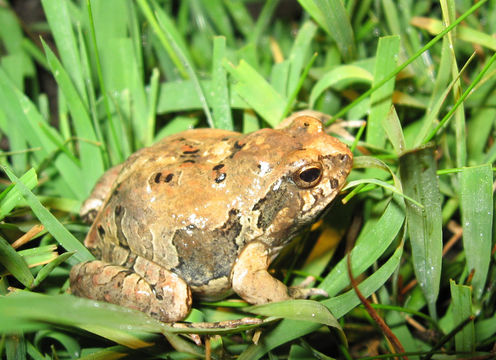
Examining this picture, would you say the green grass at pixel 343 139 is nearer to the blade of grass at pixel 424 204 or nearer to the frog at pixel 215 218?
the blade of grass at pixel 424 204

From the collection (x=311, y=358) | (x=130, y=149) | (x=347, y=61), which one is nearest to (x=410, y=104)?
(x=347, y=61)

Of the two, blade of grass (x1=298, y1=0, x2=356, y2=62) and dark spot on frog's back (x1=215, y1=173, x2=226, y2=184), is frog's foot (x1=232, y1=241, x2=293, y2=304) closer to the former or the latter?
dark spot on frog's back (x1=215, y1=173, x2=226, y2=184)

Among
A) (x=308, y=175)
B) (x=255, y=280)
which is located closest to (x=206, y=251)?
(x=255, y=280)

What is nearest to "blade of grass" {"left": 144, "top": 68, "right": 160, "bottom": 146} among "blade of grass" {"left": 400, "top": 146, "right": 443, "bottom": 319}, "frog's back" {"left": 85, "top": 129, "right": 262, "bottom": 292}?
"frog's back" {"left": 85, "top": 129, "right": 262, "bottom": 292}

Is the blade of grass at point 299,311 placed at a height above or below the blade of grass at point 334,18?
below

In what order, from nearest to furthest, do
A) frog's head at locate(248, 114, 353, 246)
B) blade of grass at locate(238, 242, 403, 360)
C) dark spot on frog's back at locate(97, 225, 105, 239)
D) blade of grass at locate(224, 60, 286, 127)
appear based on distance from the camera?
blade of grass at locate(238, 242, 403, 360) → frog's head at locate(248, 114, 353, 246) → dark spot on frog's back at locate(97, 225, 105, 239) → blade of grass at locate(224, 60, 286, 127)

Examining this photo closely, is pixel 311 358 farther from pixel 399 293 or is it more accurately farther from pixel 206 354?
pixel 399 293

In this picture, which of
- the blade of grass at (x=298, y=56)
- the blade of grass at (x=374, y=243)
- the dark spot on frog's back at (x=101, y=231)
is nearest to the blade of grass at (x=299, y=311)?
the blade of grass at (x=374, y=243)
